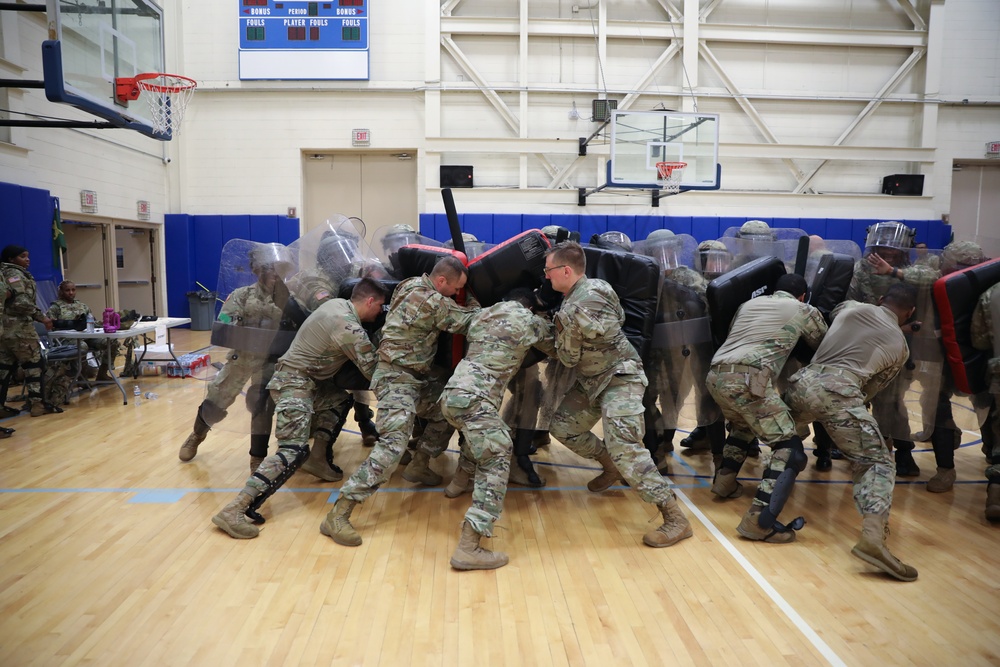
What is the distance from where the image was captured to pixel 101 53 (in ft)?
19.7

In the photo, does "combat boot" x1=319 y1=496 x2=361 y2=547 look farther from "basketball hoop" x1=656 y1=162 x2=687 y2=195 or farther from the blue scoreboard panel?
the blue scoreboard panel

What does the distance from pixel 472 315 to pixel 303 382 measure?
3.93ft

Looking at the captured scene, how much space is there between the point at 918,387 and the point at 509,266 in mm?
2987

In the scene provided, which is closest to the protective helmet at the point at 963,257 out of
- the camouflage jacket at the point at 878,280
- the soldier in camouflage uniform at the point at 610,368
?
the camouflage jacket at the point at 878,280

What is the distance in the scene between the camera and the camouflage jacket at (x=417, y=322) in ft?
12.8

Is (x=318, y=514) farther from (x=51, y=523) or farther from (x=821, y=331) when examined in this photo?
(x=821, y=331)

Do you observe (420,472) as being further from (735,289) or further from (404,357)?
(735,289)

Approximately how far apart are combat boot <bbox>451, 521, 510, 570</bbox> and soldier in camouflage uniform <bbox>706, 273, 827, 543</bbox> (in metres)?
1.50

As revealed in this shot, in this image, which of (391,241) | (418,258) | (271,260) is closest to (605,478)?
(418,258)

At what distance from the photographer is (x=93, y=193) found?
1078 centimetres

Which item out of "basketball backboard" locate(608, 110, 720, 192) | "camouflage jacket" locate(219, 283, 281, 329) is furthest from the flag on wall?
"basketball backboard" locate(608, 110, 720, 192)

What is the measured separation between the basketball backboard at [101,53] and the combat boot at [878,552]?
21.0 feet

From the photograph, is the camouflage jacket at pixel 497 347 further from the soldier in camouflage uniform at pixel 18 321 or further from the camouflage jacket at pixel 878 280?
the soldier in camouflage uniform at pixel 18 321

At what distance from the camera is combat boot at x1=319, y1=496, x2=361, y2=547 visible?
3.68 metres
